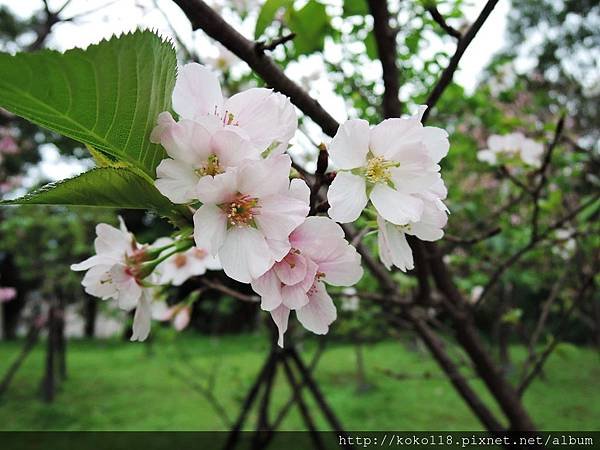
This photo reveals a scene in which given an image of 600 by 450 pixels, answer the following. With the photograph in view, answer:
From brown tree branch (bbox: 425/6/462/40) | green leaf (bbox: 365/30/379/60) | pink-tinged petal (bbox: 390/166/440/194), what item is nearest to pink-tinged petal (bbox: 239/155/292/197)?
pink-tinged petal (bbox: 390/166/440/194)

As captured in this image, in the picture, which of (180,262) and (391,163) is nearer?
(391,163)

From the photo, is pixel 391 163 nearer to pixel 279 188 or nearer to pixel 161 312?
pixel 279 188

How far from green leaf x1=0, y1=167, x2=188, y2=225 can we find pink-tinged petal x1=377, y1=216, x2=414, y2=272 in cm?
20

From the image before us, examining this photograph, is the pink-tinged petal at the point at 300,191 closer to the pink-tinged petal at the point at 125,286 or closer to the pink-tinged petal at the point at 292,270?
the pink-tinged petal at the point at 292,270

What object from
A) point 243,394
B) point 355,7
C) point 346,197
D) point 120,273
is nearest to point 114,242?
point 120,273

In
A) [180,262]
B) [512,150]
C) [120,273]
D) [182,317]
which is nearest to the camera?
[120,273]

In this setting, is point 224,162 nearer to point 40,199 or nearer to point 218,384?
point 40,199

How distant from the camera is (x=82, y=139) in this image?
15.8 inches

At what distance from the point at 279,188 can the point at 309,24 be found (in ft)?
2.13

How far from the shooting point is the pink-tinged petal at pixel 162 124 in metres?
0.40

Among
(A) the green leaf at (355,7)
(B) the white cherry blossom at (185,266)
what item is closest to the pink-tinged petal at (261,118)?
(B) the white cherry blossom at (185,266)

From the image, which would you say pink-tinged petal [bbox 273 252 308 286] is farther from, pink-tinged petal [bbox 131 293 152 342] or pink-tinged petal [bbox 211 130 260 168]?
pink-tinged petal [bbox 131 293 152 342]

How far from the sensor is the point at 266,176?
409mm

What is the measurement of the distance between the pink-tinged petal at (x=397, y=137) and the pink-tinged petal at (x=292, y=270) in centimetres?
12
